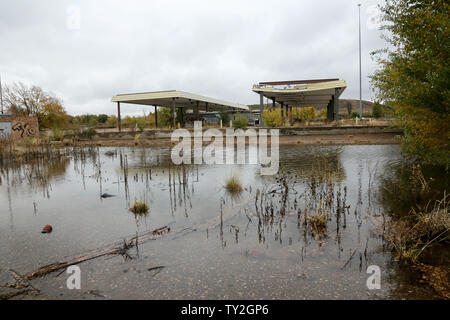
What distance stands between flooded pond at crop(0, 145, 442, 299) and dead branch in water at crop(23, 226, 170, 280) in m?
0.12

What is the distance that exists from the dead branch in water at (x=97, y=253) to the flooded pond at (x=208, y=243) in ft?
0.41

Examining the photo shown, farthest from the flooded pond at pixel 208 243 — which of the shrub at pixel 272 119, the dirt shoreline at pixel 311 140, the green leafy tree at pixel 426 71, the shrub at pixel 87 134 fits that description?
the shrub at pixel 87 134

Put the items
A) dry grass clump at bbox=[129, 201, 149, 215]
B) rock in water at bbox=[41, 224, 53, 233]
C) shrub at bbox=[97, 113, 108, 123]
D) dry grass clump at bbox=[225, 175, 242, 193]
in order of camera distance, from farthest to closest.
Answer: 1. shrub at bbox=[97, 113, 108, 123]
2. dry grass clump at bbox=[225, 175, 242, 193]
3. dry grass clump at bbox=[129, 201, 149, 215]
4. rock in water at bbox=[41, 224, 53, 233]

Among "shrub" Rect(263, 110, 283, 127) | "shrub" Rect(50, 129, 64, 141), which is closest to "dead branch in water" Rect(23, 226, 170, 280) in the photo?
"shrub" Rect(263, 110, 283, 127)

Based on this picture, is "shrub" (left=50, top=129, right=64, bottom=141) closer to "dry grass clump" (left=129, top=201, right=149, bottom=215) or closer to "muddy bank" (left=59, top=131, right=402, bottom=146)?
"muddy bank" (left=59, top=131, right=402, bottom=146)

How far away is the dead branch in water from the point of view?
347 cm

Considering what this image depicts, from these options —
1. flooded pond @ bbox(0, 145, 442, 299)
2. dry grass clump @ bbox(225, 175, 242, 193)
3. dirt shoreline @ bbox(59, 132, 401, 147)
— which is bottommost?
flooded pond @ bbox(0, 145, 442, 299)

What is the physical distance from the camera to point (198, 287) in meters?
3.16

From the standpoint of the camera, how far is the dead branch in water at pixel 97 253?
3.47 m

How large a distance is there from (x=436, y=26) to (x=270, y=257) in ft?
18.3

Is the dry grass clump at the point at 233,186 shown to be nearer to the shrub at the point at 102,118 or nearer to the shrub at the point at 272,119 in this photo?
the shrub at the point at 272,119

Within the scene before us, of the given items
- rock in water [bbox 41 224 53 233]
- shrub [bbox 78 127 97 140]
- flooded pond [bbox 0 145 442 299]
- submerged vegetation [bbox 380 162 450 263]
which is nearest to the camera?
flooded pond [bbox 0 145 442 299]
